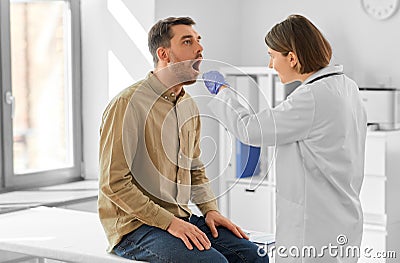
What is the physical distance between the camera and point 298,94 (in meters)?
2.48

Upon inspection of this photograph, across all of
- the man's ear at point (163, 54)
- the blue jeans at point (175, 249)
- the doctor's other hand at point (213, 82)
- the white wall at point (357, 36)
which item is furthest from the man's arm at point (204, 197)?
the white wall at point (357, 36)

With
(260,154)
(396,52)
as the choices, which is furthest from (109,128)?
(396,52)

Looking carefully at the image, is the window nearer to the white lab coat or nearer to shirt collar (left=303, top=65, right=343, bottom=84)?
the white lab coat

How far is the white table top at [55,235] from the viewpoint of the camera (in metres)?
2.74

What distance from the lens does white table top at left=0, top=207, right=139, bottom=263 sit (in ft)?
9.00

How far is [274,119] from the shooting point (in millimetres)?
2479

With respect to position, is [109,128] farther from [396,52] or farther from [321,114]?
[396,52]

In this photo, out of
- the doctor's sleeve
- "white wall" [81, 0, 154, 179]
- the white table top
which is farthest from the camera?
"white wall" [81, 0, 154, 179]

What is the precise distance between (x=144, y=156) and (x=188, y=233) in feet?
0.95

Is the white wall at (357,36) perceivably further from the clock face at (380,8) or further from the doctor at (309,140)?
the doctor at (309,140)

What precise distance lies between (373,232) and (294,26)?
1.84 m

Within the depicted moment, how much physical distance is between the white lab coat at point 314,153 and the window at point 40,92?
1.65 meters

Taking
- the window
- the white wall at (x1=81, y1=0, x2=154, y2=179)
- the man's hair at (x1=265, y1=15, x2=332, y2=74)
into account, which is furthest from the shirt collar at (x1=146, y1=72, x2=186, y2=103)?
the white wall at (x1=81, y1=0, x2=154, y2=179)

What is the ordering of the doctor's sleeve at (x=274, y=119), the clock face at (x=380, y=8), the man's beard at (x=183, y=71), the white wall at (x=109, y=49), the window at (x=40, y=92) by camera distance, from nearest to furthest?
the doctor's sleeve at (x=274, y=119), the man's beard at (x=183, y=71), the window at (x=40, y=92), the white wall at (x=109, y=49), the clock face at (x=380, y=8)
